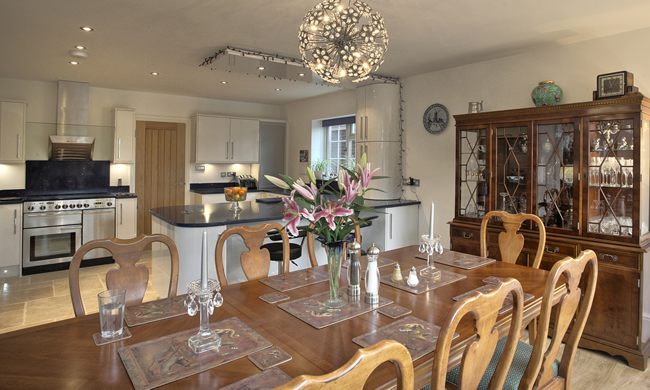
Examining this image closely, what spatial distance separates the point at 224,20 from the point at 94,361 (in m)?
2.65

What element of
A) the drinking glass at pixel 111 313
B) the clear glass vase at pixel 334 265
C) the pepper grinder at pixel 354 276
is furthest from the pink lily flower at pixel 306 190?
the drinking glass at pixel 111 313

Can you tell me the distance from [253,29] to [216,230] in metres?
1.69

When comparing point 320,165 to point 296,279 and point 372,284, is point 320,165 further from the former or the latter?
point 372,284

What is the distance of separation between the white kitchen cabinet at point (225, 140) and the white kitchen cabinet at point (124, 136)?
3.14 feet

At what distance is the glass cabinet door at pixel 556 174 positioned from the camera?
3.11 m

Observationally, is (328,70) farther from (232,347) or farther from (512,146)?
(512,146)

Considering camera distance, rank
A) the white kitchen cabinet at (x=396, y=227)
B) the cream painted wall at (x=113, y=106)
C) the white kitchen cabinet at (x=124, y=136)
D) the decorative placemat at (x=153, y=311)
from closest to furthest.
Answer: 1. the decorative placemat at (x=153, y=311)
2. the white kitchen cabinet at (x=396, y=227)
3. the cream painted wall at (x=113, y=106)
4. the white kitchen cabinet at (x=124, y=136)

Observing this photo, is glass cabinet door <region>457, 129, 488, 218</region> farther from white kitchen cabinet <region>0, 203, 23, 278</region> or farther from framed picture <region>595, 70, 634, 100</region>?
white kitchen cabinet <region>0, 203, 23, 278</region>

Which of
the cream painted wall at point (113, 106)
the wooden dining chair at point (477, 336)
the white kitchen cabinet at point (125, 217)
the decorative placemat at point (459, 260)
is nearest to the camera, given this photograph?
the wooden dining chair at point (477, 336)

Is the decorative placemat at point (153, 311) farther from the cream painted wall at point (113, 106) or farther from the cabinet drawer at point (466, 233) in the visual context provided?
the cream painted wall at point (113, 106)

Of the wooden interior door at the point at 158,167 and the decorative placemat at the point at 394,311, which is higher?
the wooden interior door at the point at 158,167

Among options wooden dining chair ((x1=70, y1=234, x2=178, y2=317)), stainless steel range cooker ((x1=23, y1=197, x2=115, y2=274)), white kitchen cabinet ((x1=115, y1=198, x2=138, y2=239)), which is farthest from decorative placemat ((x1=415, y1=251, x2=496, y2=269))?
stainless steel range cooker ((x1=23, y1=197, x2=115, y2=274))

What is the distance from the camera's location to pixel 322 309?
157 centimetres

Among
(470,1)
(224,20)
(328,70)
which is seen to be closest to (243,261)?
(328,70)
